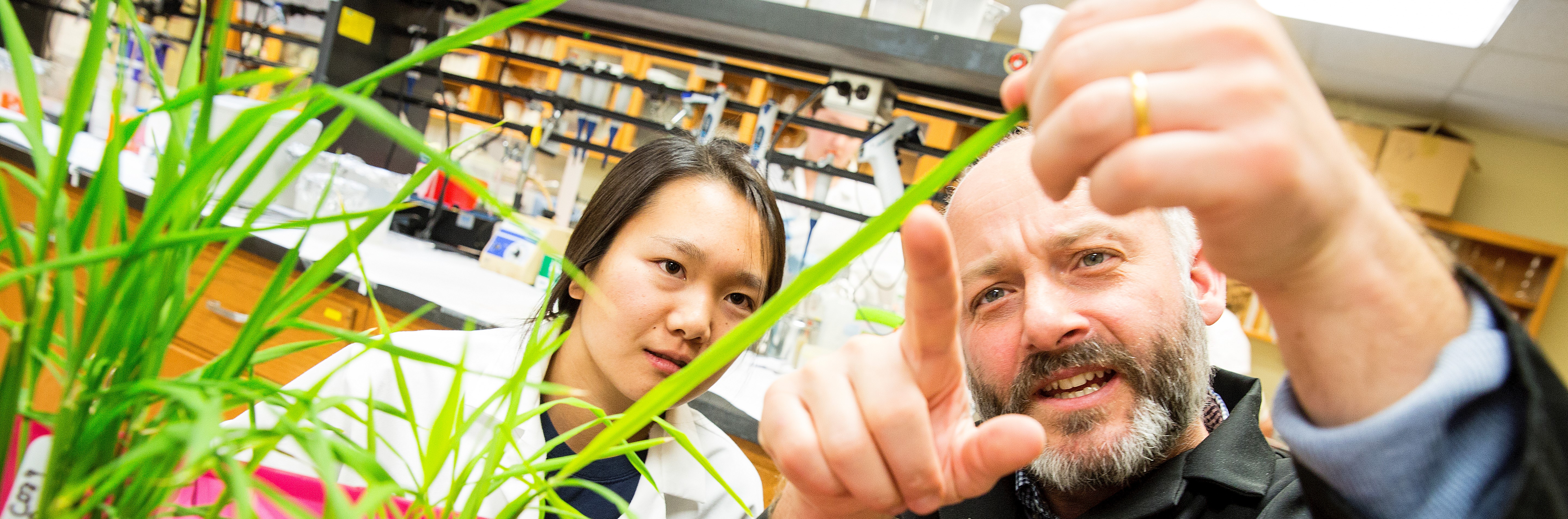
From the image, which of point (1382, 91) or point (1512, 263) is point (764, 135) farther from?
point (1512, 263)

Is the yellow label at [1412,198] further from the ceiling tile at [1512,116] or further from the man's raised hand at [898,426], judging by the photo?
the man's raised hand at [898,426]

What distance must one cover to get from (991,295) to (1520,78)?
401cm

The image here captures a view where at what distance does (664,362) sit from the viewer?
113 cm

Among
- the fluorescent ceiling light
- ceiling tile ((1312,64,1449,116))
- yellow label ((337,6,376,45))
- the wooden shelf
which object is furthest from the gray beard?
the wooden shelf

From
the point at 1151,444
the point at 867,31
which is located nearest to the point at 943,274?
the point at 1151,444

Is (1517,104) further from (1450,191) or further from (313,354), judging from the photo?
(313,354)

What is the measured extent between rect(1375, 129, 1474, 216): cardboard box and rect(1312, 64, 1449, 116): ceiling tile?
203mm

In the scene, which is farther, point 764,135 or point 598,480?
point 764,135

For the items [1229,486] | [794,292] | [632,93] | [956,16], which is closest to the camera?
[794,292]

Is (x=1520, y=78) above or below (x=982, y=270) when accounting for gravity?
above

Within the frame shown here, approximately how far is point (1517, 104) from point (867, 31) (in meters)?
3.78

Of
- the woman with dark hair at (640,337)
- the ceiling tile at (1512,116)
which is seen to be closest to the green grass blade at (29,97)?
the woman with dark hair at (640,337)

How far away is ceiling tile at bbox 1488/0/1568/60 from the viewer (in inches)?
115

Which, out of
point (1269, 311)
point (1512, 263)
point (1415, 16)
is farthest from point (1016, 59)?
point (1512, 263)
